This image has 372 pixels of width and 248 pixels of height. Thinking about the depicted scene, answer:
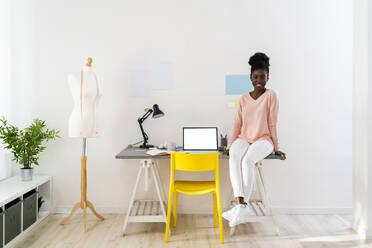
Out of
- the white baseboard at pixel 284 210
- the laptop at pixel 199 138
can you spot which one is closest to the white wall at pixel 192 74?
the white baseboard at pixel 284 210

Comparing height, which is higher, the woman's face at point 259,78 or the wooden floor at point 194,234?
the woman's face at point 259,78

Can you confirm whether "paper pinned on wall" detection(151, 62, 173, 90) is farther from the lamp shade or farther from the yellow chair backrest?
the yellow chair backrest

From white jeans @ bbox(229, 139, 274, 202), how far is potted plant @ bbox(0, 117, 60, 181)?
1787 millimetres

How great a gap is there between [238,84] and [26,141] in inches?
85.3

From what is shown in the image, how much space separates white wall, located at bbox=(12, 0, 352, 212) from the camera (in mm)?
3090

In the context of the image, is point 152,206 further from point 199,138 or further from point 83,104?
point 83,104

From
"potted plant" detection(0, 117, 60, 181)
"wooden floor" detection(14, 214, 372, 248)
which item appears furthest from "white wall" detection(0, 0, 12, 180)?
"wooden floor" detection(14, 214, 372, 248)

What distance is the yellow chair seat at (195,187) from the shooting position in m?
2.47

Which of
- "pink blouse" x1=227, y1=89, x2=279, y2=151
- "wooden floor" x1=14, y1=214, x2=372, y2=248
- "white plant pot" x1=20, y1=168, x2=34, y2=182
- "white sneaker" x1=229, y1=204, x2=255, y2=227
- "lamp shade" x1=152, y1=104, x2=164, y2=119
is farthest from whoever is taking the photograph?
"lamp shade" x1=152, y1=104, x2=164, y2=119

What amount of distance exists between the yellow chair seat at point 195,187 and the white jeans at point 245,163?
8.0 inches

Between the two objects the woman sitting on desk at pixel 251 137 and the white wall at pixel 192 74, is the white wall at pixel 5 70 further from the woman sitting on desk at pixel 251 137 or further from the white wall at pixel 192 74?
the woman sitting on desk at pixel 251 137

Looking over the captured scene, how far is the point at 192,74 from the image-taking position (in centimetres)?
312

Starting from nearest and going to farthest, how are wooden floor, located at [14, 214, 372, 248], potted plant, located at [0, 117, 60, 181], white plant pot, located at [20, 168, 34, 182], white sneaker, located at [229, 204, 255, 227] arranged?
1. white sneaker, located at [229, 204, 255, 227]
2. wooden floor, located at [14, 214, 372, 248]
3. potted plant, located at [0, 117, 60, 181]
4. white plant pot, located at [20, 168, 34, 182]

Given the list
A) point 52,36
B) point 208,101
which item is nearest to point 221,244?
point 208,101
